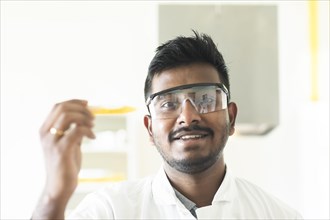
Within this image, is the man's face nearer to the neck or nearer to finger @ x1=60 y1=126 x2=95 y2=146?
the neck

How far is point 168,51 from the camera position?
1835 millimetres

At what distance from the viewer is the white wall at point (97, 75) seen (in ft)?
14.6

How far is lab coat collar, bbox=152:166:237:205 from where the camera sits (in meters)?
1.80

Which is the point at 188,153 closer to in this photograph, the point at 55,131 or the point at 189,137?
the point at 189,137

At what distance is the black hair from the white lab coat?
31cm

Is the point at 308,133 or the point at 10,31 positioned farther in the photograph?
the point at 10,31

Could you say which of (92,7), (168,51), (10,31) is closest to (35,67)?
(10,31)

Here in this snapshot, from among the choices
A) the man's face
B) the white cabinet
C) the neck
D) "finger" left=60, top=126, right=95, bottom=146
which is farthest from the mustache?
the white cabinet

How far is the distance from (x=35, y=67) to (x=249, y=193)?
2961 mm

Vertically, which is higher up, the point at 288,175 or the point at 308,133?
the point at 308,133

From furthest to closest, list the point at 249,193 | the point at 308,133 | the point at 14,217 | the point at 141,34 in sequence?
the point at 141,34 < the point at 14,217 < the point at 308,133 < the point at 249,193

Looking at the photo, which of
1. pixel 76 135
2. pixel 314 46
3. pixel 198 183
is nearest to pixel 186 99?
pixel 198 183

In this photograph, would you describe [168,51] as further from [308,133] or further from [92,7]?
[92,7]

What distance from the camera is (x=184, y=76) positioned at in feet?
5.82
